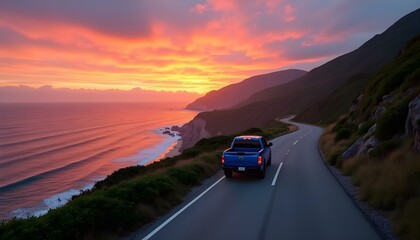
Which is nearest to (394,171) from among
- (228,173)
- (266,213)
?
(266,213)

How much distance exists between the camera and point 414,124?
1361 centimetres

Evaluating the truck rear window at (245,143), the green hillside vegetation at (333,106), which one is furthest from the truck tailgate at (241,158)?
the green hillside vegetation at (333,106)

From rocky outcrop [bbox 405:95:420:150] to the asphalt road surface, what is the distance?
3.62 m

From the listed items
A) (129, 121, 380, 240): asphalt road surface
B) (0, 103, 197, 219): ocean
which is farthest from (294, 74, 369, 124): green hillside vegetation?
(129, 121, 380, 240): asphalt road surface

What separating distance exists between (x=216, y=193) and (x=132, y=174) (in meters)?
9.02

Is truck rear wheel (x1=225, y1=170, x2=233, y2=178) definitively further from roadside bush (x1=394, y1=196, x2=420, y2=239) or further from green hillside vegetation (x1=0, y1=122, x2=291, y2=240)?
roadside bush (x1=394, y1=196, x2=420, y2=239)

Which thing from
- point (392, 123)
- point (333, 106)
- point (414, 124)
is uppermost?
point (414, 124)

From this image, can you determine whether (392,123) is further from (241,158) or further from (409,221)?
(409,221)

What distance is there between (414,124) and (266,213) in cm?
851

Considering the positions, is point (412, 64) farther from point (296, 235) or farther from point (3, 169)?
point (3, 169)

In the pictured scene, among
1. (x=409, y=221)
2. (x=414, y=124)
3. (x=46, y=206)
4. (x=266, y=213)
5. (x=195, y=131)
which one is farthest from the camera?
(x=195, y=131)

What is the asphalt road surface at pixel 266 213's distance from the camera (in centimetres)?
792

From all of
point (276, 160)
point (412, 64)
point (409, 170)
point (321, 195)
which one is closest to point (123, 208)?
point (321, 195)

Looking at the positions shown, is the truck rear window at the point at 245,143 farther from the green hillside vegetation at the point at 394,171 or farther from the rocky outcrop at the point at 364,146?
the rocky outcrop at the point at 364,146
